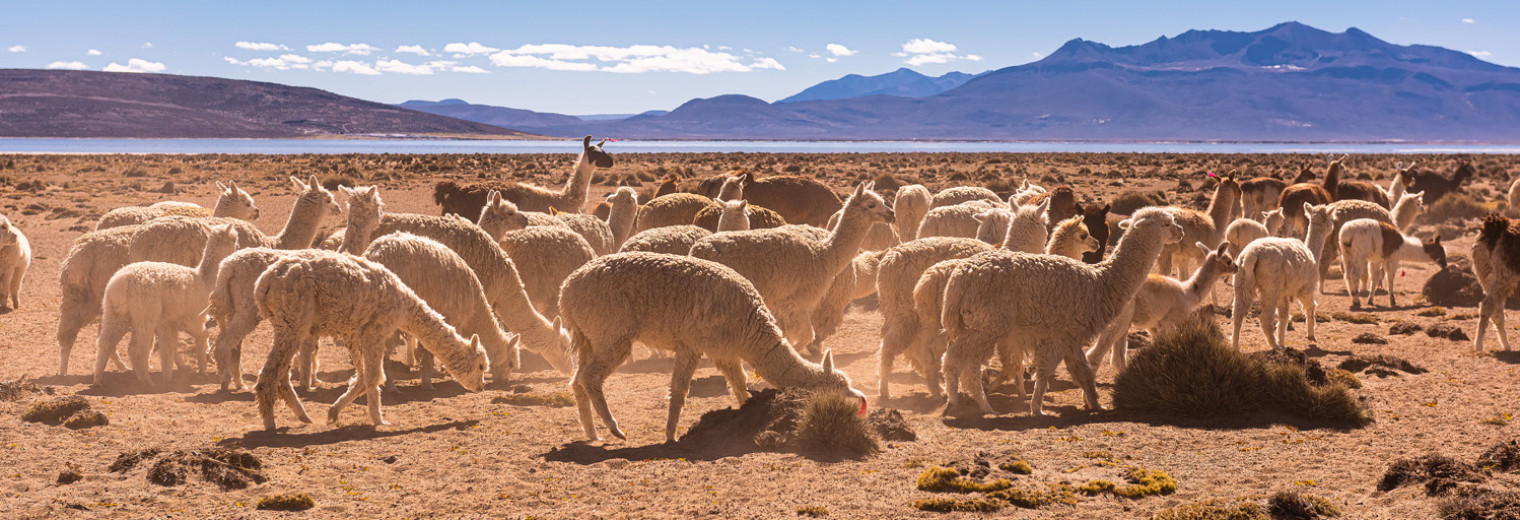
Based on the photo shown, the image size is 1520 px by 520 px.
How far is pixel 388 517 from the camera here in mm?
6125

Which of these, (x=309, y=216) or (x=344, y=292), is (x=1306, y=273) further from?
(x=309, y=216)

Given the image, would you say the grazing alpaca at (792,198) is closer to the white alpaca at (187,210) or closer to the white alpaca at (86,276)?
the white alpaca at (187,210)

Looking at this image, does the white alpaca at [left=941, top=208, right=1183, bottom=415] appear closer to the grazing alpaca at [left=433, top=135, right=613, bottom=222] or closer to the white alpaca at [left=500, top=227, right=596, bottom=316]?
the white alpaca at [left=500, top=227, right=596, bottom=316]

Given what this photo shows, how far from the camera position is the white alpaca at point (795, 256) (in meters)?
10.7

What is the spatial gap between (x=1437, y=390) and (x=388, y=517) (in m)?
8.74

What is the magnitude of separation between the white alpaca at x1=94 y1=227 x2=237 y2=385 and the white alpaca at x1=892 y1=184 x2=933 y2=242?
10215 mm

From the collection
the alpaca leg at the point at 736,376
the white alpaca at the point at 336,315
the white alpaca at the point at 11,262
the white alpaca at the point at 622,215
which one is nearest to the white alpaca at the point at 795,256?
the alpaca leg at the point at 736,376

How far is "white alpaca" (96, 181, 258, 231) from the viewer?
45.1 feet

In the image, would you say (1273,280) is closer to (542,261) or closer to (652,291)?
(652,291)

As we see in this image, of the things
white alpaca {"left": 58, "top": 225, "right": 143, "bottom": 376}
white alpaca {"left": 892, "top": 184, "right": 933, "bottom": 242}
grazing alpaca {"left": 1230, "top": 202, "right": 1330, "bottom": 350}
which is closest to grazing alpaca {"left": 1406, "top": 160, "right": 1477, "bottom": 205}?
white alpaca {"left": 892, "top": 184, "right": 933, "bottom": 242}

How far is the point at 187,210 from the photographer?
570 inches

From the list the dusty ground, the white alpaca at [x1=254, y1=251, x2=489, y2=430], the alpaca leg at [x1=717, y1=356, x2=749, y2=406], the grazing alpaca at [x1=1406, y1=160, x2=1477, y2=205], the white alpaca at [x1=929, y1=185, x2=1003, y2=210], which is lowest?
Result: the dusty ground

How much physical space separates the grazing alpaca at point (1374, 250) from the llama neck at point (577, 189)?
37.6 feet

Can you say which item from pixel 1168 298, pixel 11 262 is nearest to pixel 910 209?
pixel 1168 298
